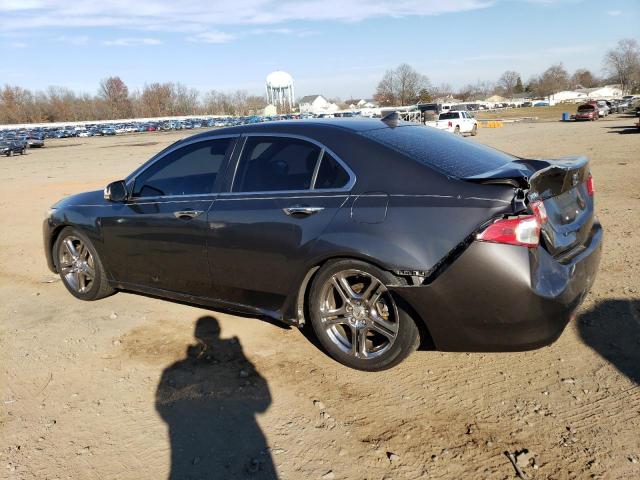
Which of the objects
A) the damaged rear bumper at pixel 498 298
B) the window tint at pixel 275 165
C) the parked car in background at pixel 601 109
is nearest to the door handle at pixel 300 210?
the window tint at pixel 275 165

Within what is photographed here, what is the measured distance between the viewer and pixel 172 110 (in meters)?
137

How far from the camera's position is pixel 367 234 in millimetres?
3260

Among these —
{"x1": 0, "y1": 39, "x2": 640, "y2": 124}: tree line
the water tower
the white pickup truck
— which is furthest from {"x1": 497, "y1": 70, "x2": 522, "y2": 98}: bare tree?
the white pickup truck

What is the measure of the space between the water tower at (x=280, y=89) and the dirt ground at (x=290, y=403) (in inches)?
4933

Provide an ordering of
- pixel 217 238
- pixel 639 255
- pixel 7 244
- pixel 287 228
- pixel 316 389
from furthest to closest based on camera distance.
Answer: pixel 7 244 → pixel 639 255 → pixel 217 238 → pixel 287 228 → pixel 316 389

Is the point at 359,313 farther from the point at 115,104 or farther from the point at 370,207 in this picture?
the point at 115,104

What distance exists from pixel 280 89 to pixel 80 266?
419 feet

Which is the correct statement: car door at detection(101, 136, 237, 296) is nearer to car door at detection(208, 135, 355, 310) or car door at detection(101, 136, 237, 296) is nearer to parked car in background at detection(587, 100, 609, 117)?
car door at detection(208, 135, 355, 310)

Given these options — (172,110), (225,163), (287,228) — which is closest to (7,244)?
(225,163)

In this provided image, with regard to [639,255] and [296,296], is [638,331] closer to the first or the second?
[639,255]

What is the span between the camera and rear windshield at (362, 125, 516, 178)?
11.2ft

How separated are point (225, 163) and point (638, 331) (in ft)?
10.8

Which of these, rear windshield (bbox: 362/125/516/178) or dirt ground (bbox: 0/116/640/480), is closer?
dirt ground (bbox: 0/116/640/480)

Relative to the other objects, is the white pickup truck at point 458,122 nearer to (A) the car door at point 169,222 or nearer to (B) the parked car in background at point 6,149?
(A) the car door at point 169,222
